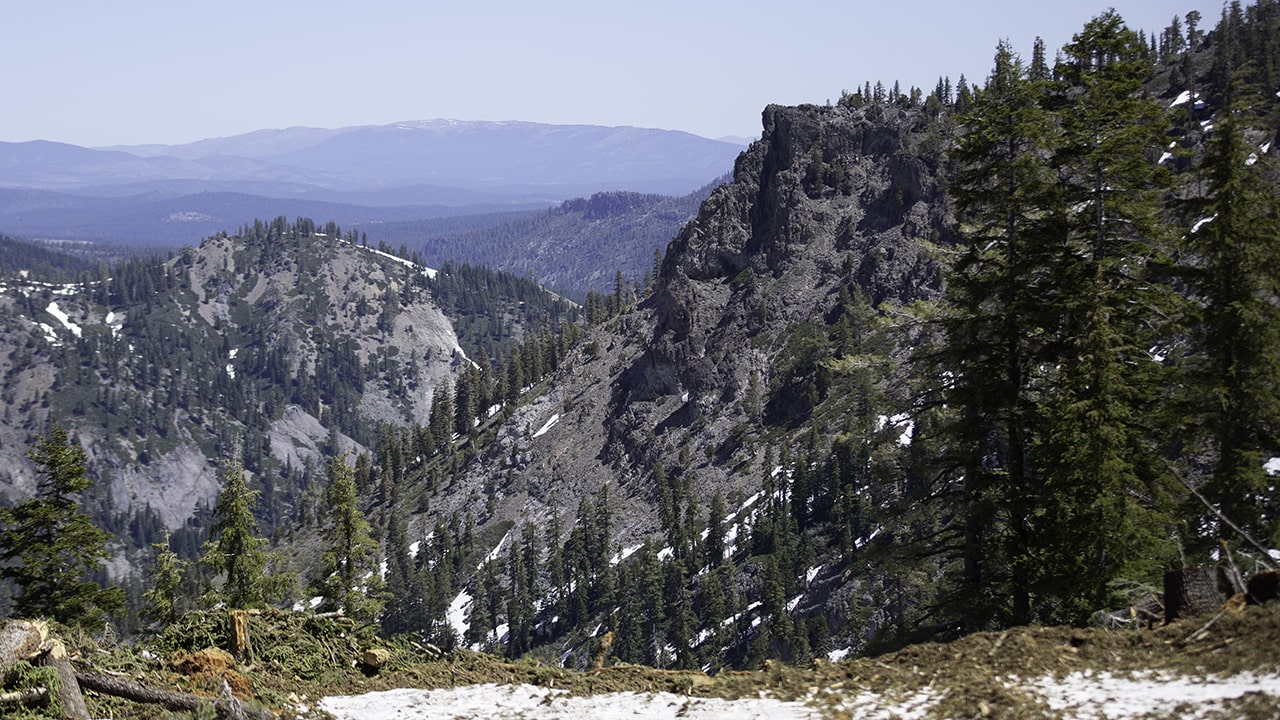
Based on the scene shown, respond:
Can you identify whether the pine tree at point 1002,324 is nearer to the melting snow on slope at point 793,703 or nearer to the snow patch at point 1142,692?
the snow patch at point 1142,692

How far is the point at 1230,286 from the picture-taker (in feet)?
76.0

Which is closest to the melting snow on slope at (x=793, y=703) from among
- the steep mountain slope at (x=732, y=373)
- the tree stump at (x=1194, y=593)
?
the tree stump at (x=1194, y=593)

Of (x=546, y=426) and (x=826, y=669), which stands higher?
(x=826, y=669)

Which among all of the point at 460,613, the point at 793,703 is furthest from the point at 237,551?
the point at 460,613

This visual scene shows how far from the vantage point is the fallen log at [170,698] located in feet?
40.4

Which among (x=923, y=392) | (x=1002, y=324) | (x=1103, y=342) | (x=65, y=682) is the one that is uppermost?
(x=1002, y=324)

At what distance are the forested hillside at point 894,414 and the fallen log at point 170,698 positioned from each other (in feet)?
39.3

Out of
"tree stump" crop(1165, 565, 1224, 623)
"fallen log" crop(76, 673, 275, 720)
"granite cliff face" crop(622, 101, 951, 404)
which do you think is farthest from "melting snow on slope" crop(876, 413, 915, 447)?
"granite cliff face" crop(622, 101, 951, 404)

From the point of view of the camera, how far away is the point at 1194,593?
14031 mm

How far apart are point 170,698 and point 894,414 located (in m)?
20.1

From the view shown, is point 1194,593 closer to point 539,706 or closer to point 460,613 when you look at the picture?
point 539,706

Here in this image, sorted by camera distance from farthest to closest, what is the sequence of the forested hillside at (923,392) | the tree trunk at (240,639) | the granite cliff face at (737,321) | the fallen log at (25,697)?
the granite cliff face at (737,321) → the forested hillside at (923,392) → the tree trunk at (240,639) → the fallen log at (25,697)

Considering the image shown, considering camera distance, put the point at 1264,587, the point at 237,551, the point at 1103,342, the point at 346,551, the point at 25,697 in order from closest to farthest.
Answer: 1. the point at 25,697
2. the point at 1264,587
3. the point at 1103,342
4. the point at 346,551
5. the point at 237,551

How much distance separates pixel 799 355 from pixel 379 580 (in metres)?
120
